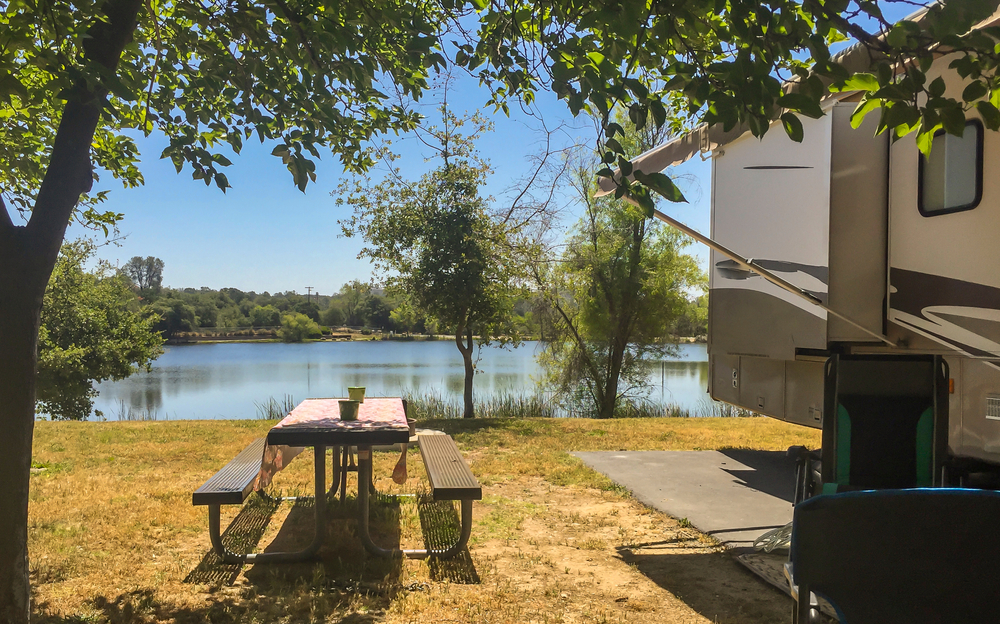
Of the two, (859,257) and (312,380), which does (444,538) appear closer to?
(859,257)

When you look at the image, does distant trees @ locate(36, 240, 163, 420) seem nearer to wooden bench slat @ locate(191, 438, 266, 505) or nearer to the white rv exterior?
wooden bench slat @ locate(191, 438, 266, 505)

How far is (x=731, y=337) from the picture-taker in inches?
199

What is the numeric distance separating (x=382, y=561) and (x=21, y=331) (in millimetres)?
1800

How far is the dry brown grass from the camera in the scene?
2.75m

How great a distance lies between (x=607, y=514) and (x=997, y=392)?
7.07 ft

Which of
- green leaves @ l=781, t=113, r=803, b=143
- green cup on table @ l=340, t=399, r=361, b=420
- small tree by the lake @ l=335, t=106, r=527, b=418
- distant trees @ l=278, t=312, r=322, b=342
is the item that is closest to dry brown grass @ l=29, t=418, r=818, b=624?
green cup on table @ l=340, t=399, r=361, b=420

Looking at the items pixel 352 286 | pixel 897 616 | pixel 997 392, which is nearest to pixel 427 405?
pixel 352 286

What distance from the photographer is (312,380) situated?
21531mm

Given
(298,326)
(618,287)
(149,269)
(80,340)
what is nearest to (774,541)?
(618,287)

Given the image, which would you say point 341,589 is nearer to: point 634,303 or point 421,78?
point 421,78

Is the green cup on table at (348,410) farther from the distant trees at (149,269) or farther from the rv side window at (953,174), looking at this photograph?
the distant trees at (149,269)

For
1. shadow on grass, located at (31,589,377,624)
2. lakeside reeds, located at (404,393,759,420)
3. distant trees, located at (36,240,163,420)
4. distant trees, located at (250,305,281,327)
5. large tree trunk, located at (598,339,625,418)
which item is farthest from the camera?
distant trees, located at (250,305,281,327)

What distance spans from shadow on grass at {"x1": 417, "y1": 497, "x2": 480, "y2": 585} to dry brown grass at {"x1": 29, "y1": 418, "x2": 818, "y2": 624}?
13 mm

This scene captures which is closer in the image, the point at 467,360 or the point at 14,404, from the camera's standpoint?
the point at 14,404
